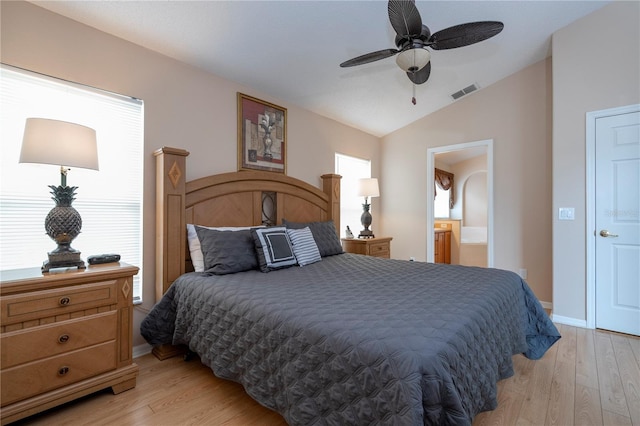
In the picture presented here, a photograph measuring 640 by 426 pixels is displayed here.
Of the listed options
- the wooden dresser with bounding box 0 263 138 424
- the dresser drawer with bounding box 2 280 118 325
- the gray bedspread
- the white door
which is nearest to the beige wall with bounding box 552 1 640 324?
the white door

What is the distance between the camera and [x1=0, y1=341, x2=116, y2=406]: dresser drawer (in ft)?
5.00

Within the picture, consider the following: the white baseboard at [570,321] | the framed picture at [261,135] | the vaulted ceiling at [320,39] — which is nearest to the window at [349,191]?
the vaulted ceiling at [320,39]

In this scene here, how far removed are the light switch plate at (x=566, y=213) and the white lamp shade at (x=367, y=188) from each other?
80.1 inches

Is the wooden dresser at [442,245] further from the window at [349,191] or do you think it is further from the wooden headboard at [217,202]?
the wooden headboard at [217,202]

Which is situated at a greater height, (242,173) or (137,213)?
(242,173)

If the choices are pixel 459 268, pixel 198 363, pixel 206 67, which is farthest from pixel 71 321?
pixel 459 268

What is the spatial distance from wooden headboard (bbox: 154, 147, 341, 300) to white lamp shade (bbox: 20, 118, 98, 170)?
2.00 feet

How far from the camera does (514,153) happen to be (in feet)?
12.8

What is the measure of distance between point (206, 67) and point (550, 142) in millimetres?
3930

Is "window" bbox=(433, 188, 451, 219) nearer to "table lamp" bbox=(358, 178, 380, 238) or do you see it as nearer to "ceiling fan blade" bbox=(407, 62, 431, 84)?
"table lamp" bbox=(358, 178, 380, 238)

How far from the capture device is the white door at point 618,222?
2.76 metres

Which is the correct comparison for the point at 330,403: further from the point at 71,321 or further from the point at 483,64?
the point at 483,64

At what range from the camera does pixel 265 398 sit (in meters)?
1.49

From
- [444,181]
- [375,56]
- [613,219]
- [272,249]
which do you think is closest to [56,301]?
[272,249]
